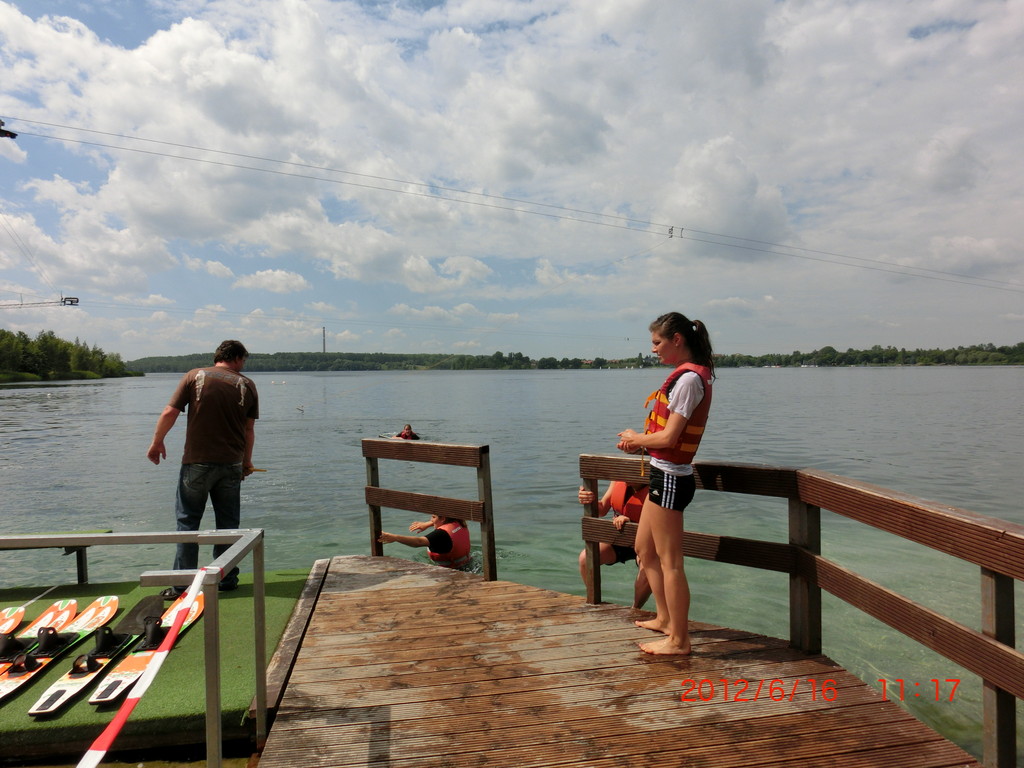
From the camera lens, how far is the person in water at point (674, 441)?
11.4ft

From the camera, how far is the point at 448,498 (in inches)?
214

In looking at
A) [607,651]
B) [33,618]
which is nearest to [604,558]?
[607,651]

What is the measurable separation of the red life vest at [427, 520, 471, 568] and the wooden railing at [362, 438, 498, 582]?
5.69 feet

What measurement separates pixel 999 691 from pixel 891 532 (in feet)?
2.39

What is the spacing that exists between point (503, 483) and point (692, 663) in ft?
46.8

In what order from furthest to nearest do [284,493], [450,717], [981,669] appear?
1. [284,493]
2. [450,717]
3. [981,669]

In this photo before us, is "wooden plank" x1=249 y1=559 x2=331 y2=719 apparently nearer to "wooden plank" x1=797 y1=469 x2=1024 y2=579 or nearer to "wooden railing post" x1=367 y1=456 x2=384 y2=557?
"wooden railing post" x1=367 y1=456 x2=384 y2=557

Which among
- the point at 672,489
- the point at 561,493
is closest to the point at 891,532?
the point at 672,489

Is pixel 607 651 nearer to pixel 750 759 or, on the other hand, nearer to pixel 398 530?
pixel 750 759

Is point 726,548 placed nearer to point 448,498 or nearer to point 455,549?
point 448,498

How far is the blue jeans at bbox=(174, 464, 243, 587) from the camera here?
5320 millimetres

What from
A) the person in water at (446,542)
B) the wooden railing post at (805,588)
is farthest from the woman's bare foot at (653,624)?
the person in water at (446,542)

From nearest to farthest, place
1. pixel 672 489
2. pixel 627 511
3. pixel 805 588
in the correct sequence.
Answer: pixel 672 489 → pixel 805 588 → pixel 627 511

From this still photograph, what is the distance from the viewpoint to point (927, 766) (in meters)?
2.69
